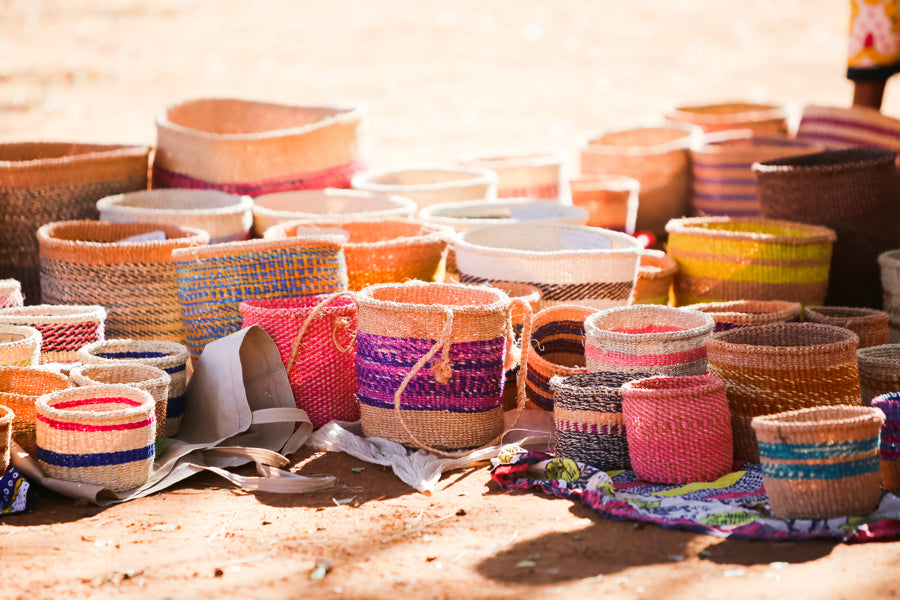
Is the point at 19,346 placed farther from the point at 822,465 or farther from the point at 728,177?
the point at 728,177

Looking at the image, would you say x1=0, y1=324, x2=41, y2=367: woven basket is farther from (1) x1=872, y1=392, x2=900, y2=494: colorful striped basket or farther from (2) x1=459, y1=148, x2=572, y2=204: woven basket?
(2) x1=459, y1=148, x2=572, y2=204: woven basket

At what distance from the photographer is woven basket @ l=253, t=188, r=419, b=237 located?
500cm

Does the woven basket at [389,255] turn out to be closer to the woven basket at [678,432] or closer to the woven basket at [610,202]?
the woven basket at [678,432]

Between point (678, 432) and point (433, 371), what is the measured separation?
84 cm

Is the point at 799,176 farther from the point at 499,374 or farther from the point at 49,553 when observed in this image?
the point at 49,553

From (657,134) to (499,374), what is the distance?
4.19m

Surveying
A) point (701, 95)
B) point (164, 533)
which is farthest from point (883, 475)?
point (701, 95)

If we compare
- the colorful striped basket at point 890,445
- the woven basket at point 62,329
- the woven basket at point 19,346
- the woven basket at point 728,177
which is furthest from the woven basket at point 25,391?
the woven basket at point 728,177

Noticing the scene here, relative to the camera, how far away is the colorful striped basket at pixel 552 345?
12.9ft

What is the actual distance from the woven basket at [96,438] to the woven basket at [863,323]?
253 centimetres

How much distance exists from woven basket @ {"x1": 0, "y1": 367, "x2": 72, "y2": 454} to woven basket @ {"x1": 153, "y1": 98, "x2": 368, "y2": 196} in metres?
2.06

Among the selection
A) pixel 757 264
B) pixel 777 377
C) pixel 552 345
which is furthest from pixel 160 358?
pixel 757 264

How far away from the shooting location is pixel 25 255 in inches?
195

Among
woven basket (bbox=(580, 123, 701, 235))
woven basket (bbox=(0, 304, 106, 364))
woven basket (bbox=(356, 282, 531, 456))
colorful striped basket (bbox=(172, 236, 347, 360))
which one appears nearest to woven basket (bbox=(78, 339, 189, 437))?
woven basket (bbox=(0, 304, 106, 364))
